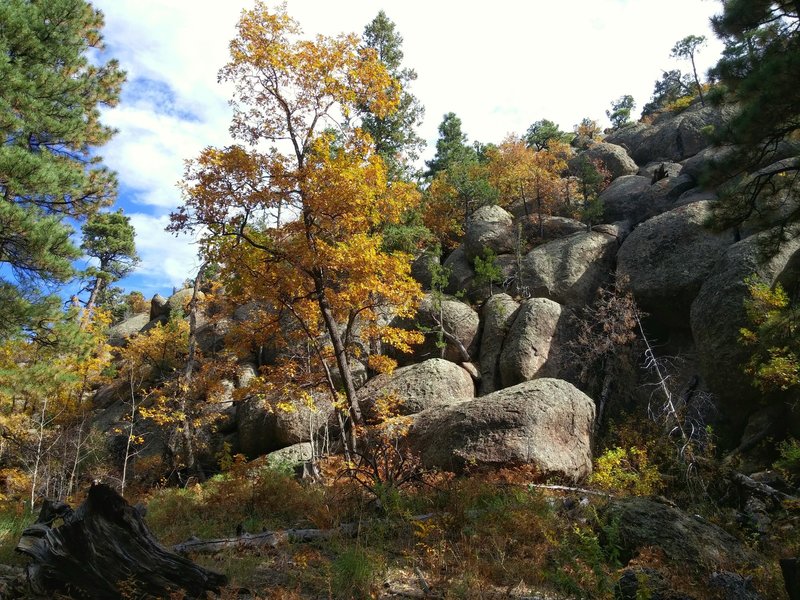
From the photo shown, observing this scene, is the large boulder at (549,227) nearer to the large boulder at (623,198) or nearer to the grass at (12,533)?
the large boulder at (623,198)

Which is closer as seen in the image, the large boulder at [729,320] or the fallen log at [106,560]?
the fallen log at [106,560]

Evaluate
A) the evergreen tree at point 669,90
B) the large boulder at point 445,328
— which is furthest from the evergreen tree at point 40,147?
the evergreen tree at point 669,90

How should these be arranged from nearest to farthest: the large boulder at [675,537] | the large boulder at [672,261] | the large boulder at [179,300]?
the large boulder at [675,537] → the large boulder at [672,261] → the large boulder at [179,300]

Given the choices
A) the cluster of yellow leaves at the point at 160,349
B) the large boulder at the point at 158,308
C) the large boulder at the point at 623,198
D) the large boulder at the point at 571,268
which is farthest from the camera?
the large boulder at the point at 158,308

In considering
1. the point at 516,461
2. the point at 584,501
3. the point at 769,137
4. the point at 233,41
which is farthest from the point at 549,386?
the point at 233,41

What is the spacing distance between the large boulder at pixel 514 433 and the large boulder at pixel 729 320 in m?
5.35

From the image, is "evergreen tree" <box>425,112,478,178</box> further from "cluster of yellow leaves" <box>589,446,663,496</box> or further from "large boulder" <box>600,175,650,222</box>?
"cluster of yellow leaves" <box>589,446,663,496</box>

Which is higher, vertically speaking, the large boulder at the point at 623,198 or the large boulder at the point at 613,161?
the large boulder at the point at 613,161

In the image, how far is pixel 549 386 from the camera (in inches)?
532

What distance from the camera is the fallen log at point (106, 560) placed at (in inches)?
190

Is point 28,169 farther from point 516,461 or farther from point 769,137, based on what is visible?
point 769,137

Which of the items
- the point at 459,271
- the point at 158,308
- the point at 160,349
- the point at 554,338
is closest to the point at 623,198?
the point at 459,271

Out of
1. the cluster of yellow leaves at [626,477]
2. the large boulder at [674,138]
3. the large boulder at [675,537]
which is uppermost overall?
the large boulder at [674,138]

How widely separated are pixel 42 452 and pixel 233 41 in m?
15.3
